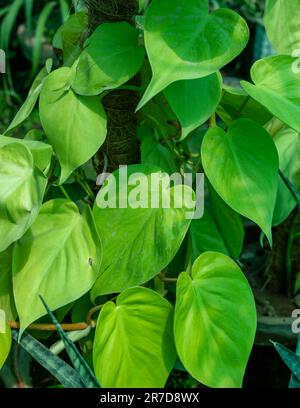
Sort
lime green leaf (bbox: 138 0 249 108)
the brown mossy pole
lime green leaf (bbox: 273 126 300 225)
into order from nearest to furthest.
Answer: lime green leaf (bbox: 138 0 249 108) → the brown mossy pole → lime green leaf (bbox: 273 126 300 225)

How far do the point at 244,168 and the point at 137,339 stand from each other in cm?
19

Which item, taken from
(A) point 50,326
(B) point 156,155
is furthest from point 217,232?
(A) point 50,326

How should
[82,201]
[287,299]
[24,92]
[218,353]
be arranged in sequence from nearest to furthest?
[218,353] < [82,201] < [287,299] < [24,92]

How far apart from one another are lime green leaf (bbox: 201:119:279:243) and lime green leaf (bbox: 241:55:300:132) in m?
0.03

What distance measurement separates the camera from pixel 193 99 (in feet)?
1.96

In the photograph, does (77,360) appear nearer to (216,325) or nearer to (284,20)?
(216,325)

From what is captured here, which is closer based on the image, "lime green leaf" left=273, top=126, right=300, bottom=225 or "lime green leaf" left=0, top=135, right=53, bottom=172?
"lime green leaf" left=0, top=135, right=53, bottom=172

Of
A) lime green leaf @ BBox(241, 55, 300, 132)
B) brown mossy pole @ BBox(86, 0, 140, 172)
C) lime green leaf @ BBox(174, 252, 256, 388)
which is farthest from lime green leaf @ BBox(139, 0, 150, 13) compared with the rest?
lime green leaf @ BBox(174, 252, 256, 388)

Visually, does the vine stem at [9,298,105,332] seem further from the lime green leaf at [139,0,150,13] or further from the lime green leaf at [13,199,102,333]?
the lime green leaf at [139,0,150,13]

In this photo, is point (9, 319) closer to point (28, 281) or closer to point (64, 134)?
point (28, 281)

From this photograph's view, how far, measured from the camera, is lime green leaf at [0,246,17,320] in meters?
0.67

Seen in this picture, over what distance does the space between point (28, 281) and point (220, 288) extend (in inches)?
7.2

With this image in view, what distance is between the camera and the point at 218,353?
60cm
